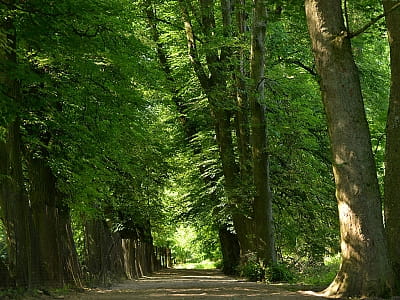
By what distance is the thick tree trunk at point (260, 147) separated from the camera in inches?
649

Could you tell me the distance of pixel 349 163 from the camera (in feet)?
31.0

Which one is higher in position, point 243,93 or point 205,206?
point 243,93

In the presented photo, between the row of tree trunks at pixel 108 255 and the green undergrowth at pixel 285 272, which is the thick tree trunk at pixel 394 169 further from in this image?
the row of tree trunks at pixel 108 255

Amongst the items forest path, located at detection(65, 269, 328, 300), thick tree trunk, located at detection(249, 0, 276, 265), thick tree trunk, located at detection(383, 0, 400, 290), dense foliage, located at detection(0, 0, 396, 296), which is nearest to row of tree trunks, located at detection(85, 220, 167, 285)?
dense foliage, located at detection(0, 0, 396, 296)

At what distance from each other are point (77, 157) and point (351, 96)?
25.9 feet

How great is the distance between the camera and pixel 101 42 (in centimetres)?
1316

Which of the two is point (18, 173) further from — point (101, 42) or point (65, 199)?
point (65, 199)

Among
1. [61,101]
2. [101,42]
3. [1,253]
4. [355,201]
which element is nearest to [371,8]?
[355,201]

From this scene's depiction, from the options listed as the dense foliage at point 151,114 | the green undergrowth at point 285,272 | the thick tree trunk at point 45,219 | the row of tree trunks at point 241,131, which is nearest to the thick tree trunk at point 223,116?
the row of tree trunks at point 241,131

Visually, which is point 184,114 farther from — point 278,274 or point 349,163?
point 349,163

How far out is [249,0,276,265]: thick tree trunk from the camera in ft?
54.1

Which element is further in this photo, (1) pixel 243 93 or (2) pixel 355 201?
(1) pixel 243 93

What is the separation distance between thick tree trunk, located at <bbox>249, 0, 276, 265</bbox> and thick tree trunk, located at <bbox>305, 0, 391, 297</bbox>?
6.13m

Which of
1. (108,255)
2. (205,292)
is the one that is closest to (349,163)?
(205,292)
